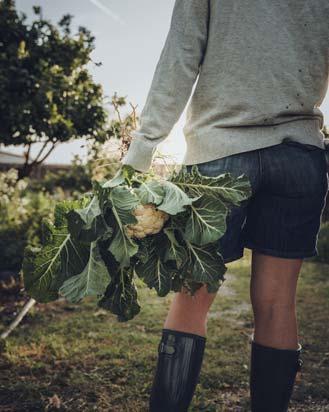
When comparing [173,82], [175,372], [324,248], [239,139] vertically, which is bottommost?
[175,372]

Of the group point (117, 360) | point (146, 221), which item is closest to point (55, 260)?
point (146, 221)

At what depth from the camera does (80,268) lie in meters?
1.18

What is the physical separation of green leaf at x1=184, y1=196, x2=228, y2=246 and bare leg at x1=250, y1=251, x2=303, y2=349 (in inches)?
12.6

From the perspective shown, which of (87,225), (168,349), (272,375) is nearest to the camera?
(87,225)

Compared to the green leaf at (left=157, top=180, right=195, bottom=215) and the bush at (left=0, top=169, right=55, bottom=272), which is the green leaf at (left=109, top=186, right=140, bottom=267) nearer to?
the green leaf at (left=157, top=180, right=195, bottom=215)

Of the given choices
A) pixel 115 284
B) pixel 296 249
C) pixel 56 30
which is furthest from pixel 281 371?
pixel 56 30

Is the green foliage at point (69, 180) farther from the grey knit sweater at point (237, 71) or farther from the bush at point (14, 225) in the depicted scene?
the grey knit sweater at point (237, 71)

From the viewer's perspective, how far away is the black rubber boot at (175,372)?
4.11 feet

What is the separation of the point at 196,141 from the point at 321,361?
194 centimetres

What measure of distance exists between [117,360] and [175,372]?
4.21 ft

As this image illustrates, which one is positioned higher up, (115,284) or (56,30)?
(56,30)

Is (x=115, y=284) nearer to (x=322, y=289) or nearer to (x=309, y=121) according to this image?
(x=309, y=121)

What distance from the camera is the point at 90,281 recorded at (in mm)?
1080

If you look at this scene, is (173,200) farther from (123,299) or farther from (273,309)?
(273,309)
